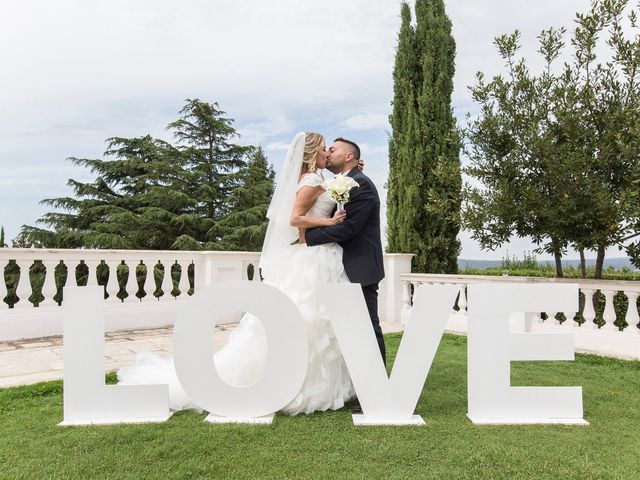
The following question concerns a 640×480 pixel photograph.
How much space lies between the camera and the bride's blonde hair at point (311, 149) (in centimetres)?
386

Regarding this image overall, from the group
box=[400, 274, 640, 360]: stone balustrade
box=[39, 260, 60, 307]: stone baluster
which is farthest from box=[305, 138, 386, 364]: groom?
box=[39, 260, 60, 307]: stone baluster

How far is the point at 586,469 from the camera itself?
2643mm

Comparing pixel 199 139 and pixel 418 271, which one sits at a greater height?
pixel 199 139

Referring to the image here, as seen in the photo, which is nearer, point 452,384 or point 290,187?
point 290,187

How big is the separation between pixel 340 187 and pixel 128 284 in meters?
5.63

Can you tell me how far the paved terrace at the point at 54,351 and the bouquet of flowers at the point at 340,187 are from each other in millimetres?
3332

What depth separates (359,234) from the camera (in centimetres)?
379

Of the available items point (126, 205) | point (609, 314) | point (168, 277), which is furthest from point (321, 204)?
point (126, 205)

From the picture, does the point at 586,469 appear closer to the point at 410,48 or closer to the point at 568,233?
the point at 568,233

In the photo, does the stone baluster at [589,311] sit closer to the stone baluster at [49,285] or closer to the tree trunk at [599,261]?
the tree trunk at [599,261]

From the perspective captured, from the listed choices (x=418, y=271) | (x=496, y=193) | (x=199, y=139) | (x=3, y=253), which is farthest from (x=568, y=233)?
(x=199, y=139)

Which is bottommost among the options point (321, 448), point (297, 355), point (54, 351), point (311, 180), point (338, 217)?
point (54, 351)

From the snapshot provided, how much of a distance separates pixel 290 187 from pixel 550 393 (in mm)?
2451

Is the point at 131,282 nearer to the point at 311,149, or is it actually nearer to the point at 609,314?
the point at 311,149
